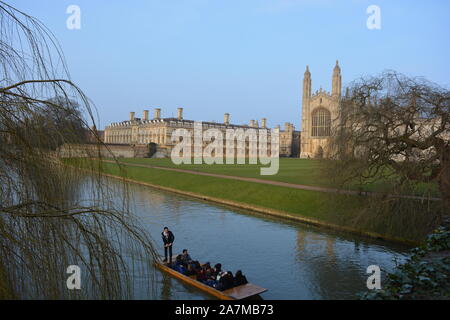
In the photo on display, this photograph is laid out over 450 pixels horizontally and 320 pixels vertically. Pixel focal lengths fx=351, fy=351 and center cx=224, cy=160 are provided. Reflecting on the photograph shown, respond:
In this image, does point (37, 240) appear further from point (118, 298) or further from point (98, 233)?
point (118, 298)

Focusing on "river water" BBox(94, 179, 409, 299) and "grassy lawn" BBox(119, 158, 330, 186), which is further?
"grassy lawn" BBox(119, 158, 330, 186)

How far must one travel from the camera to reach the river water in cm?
1022

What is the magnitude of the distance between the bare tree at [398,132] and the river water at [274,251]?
10.0ft

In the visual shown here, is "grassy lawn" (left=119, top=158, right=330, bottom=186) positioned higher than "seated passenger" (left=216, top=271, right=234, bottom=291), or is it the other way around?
"grassy lawn" (left=119, top=158, right=330, bottom=186)

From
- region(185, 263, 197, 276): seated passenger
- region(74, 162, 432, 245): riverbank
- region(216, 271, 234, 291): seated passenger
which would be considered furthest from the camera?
region(74, 162, 432, 245): riverbank

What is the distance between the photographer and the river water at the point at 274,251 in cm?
1022

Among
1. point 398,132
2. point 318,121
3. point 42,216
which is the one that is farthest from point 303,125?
point 42,216

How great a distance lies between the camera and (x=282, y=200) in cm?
2281

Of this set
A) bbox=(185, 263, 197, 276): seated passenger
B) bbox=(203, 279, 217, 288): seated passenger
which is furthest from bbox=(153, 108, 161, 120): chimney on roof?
bbox=(203, 279, 217, 288): seated passenger

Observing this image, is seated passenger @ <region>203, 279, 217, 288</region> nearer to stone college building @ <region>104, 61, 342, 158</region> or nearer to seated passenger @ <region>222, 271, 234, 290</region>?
seated passenger @ <region>222, 271, 234, 290</region>

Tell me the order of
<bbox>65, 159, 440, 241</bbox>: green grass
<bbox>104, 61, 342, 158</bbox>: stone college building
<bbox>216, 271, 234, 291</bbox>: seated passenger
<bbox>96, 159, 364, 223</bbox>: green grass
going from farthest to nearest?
<bbox>104, 61, 342, 158</bbox>: stone college building < <bbox>96, 159, 364, 223</bbox>: green grass < <bbox>65, 159, 440, 241</bbox>: green grass < <bbox>216, 271, 234, 291</bbox>: seated passenger

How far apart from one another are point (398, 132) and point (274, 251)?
6.91 metres

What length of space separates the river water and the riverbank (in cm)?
66

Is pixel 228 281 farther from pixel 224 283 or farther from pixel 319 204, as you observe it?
pixel 319 204
